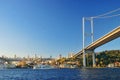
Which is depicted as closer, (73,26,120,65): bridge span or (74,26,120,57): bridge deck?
(74,26,120,57): bridge deck

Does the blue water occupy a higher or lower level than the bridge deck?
lower

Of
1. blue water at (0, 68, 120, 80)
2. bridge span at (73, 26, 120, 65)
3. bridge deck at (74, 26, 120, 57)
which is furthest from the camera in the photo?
bridge span at (73, 26, 120, 65)

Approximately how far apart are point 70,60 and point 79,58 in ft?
13.7

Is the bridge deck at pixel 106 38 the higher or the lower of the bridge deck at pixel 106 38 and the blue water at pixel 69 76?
the higher

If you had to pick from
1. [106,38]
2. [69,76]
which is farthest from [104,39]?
[69,76]

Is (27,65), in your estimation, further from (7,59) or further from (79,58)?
(79,58)

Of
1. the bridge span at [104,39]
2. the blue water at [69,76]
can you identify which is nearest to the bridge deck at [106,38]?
the bridge span at [104,39]

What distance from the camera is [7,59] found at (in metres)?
137

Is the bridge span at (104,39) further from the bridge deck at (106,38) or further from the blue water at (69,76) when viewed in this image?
the blue water at (69,76)

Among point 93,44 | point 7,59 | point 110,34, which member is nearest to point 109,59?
point 93,44

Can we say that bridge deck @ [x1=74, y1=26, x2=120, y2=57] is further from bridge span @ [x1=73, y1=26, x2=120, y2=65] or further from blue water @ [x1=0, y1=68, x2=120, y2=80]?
blue water @ [x1=0, y1=68, x2=120, y2=80]

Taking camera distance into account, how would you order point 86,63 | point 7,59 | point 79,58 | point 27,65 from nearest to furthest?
point 86,63, point 79,58, point 27,65, point 7,59

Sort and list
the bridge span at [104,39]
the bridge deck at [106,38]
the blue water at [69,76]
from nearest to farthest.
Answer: the blue water at [69,76] < the bridge deck at [106,38] < the bridge span at [104,39]

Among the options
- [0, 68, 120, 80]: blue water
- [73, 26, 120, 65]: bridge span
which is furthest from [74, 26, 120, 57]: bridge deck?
[0, 68, 120, 80]: blue water
